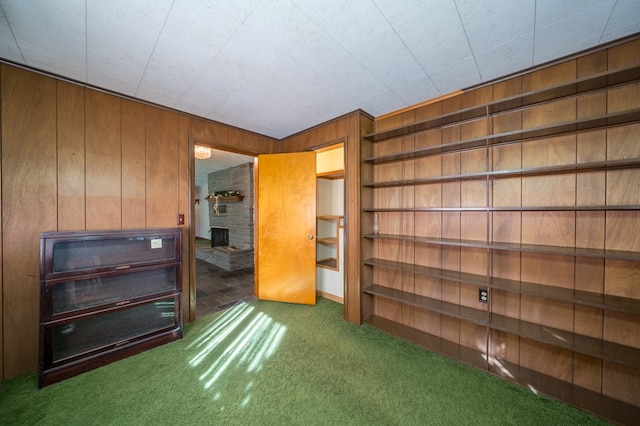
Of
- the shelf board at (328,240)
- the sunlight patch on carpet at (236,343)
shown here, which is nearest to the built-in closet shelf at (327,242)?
the shelf board at (328,240)

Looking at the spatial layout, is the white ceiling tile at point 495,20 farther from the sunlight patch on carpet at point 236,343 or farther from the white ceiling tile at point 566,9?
the sunlight patch on carpet at point 236,343

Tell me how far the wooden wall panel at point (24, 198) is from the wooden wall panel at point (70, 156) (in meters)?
0.04

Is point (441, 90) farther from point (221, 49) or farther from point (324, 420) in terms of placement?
point (324, 420)

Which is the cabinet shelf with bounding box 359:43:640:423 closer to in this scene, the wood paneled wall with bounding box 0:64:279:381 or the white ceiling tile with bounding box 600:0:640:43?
the white ceiling tile with bounding box 600:0:640:43

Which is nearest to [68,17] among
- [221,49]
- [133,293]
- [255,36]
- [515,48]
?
[221,49]

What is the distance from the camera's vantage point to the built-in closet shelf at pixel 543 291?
1390 mm

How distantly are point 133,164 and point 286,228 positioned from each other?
1.83 metres

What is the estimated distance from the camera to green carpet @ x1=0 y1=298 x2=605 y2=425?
1.42 meters

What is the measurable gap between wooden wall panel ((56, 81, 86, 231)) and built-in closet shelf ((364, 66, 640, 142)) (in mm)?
2916

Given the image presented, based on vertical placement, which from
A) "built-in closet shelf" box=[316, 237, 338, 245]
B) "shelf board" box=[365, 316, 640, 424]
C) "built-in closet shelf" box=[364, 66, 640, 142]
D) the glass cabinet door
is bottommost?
"shelf board" box=[365, 316, 640, 424]

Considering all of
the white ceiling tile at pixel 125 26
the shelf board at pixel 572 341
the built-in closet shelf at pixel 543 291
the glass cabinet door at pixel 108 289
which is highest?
the white ceiling tile at pixel 125 26

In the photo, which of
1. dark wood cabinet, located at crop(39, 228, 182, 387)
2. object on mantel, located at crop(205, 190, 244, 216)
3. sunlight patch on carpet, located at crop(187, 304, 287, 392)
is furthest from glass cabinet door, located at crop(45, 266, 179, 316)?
object on mantel, located at crop(205, 190, 244, 216)

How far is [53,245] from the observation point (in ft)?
5.55

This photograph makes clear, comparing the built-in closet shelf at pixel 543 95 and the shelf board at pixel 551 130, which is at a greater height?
the built-in closet shelf at pixel 543 95
